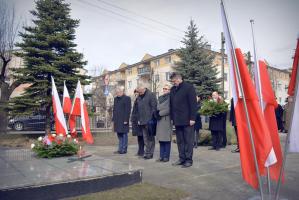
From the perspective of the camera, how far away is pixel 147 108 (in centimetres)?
785

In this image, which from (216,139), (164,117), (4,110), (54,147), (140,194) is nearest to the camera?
(140,194)

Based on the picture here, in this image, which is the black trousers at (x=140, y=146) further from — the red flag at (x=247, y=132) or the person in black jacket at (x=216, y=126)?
the red flag at (x=247, y=132)

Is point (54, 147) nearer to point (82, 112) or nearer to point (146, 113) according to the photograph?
point (82, 112)

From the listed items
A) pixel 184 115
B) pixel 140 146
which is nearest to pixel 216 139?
pixel 140 146

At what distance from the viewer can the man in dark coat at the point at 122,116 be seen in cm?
880

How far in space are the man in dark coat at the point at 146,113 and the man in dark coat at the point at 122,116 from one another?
807mm

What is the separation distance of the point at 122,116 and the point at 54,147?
100 inches

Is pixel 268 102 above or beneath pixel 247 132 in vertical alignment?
above

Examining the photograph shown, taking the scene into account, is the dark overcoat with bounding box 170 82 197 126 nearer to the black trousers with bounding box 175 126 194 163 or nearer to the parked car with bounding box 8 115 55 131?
the black trousers with bounding box 175 126 194 163

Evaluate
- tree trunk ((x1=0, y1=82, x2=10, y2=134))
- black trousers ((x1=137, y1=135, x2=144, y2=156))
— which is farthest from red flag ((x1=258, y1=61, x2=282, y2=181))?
tree trunk ((x1=0, y1=82, x2=10, y2=134))

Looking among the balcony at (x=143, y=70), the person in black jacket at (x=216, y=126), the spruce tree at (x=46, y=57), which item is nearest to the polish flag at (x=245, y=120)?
the person in black jacket at (x=216, y=126)

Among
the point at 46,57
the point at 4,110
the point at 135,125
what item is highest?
the point at 46,57

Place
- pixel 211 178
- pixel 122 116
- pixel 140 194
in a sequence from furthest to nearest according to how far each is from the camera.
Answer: pixel 122 116 < pixel 211 178 < pixel 140 194

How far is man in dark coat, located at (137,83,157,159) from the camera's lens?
25.8 ft
